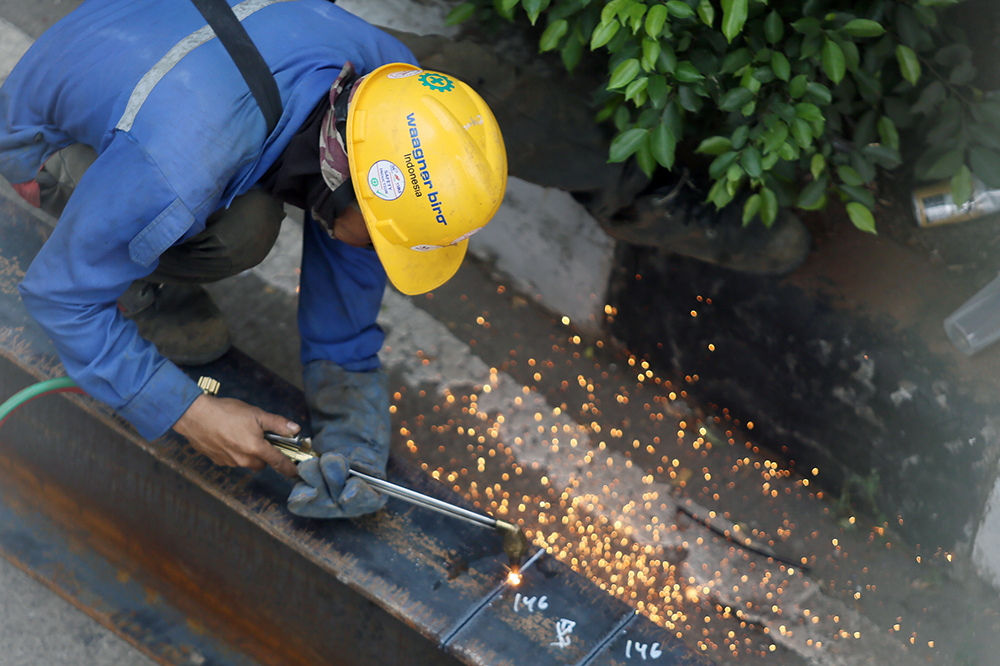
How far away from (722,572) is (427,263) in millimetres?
1345

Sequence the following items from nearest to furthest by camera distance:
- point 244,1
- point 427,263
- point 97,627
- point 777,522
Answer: point 244,1 → point 427,263 → point 97,627 → point 777,522

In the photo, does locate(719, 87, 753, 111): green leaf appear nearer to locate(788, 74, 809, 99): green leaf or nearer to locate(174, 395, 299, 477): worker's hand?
Result: locate(788, 74, 809, 99): green leaf

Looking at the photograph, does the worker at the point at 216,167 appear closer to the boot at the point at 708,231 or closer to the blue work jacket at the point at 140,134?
the blue work jacket at the point at 140,134

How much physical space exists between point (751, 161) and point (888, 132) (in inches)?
13.5

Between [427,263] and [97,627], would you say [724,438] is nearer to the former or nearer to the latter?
[427,263]

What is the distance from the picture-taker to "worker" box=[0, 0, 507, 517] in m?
1.62

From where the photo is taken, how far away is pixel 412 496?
1897 mm

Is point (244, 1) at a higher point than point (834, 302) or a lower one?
higher

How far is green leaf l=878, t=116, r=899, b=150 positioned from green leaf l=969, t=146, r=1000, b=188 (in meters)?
0.16

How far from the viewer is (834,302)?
7.80 ft

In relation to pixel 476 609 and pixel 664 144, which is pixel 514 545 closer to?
pixel 476 609

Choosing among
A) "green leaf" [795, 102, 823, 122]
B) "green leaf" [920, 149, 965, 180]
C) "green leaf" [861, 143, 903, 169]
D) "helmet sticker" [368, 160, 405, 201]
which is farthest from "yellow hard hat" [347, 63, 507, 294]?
"green leaf" [920, 149, 965, 180]

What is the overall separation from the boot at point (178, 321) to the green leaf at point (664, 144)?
1248 mm

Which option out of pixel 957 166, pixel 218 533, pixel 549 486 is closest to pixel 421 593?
pixel 218 533
